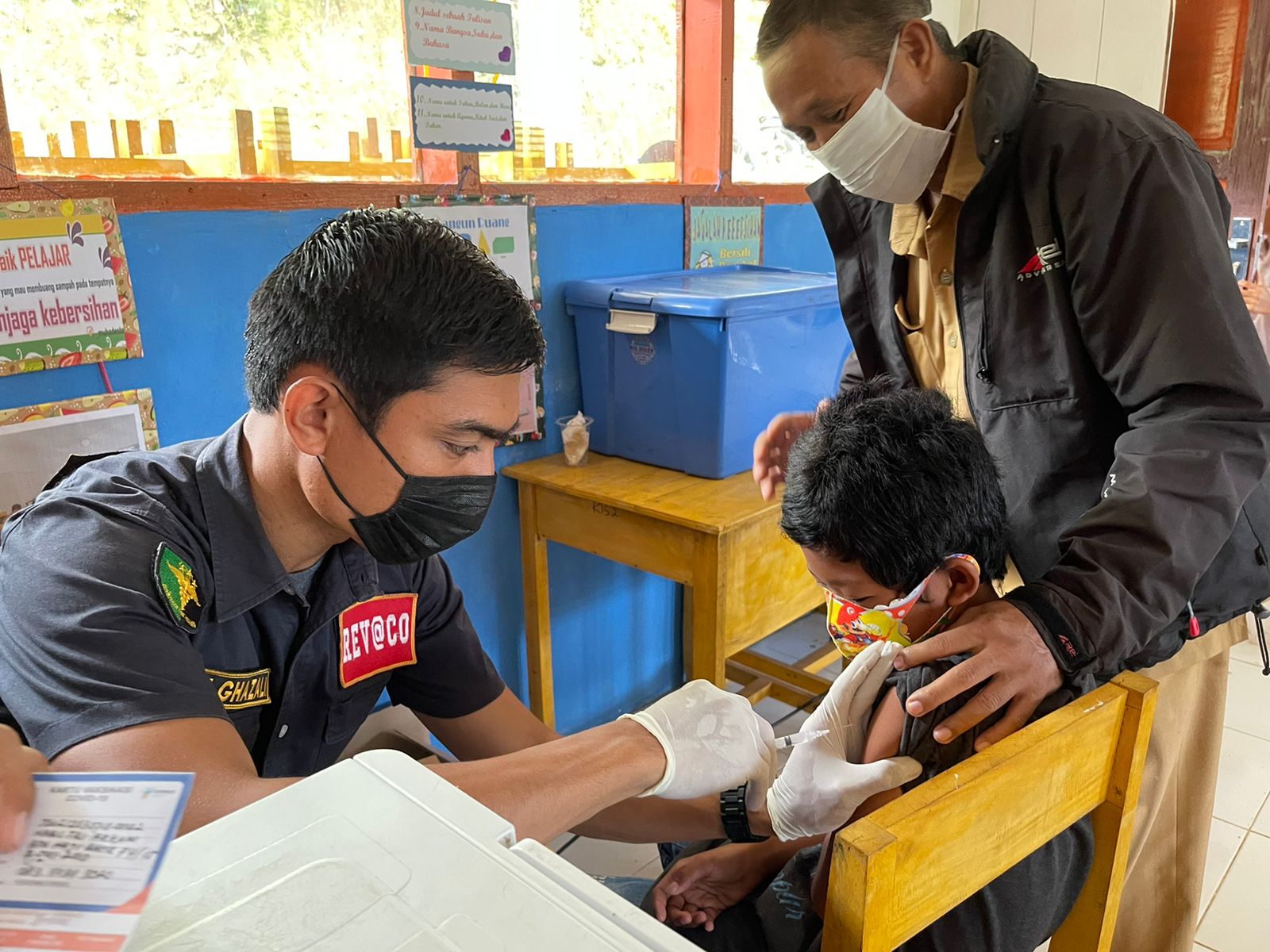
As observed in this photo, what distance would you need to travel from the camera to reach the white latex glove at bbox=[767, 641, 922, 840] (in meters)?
1.10

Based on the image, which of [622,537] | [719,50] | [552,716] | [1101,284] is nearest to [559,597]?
[552,716]

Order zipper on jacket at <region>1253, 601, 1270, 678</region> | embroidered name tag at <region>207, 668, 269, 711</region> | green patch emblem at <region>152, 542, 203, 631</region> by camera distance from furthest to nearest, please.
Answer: zipper on jacket at <region>1253, 601, 1270, 678</region> < embroidered name tag at <region>207, 668, 269, 711</region> < green patch emblem at <region>152, 542, 203, 631</region>

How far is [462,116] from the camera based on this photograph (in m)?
2.12

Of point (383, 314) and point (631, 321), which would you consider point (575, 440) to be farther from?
point (383, 314)

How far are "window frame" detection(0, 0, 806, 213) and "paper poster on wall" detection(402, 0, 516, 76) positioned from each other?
0.16 feet

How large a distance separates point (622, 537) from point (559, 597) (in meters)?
0.55

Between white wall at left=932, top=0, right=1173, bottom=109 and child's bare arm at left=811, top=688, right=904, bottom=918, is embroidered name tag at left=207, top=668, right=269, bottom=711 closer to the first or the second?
child's bare arm at left=811, top=688, right=904, bottom=918

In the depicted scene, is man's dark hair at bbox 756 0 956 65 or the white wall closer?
man's dark hair at bbox 756 0 956 65

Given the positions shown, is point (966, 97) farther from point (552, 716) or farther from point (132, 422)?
point (552, 716)

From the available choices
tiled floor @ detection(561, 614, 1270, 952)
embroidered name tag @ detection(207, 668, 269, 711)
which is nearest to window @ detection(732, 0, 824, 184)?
tiled floor @ detection(561, 614, 1270, 952)

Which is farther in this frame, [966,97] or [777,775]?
[966,97]

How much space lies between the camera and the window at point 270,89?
1.59m

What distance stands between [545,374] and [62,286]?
1122 millimetres

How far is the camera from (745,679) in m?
2.94
